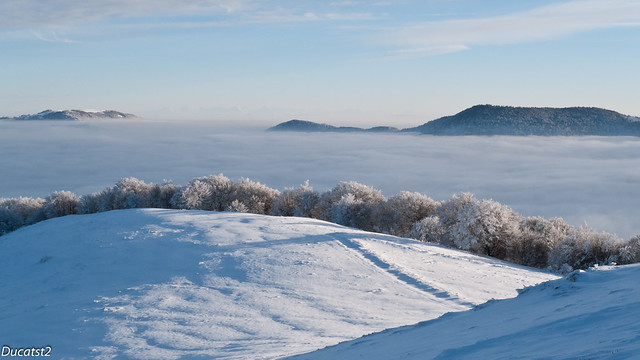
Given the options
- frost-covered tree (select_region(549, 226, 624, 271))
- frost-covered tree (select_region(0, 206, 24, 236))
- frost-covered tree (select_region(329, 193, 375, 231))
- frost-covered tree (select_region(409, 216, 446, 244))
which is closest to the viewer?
frost-covered tree (select_region(549, 226, 624, 271))

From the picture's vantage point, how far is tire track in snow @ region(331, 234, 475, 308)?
18234 millimetres

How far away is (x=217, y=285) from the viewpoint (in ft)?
59.5

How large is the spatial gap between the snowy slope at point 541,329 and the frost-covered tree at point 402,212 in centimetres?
3178

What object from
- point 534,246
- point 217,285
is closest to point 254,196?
point 534,246

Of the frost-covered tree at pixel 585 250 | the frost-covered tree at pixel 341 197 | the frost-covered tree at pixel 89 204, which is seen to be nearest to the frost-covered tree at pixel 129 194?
the frost-covered tree at pixel 89 204

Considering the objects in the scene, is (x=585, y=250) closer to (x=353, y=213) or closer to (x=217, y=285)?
(x=353, y=213)

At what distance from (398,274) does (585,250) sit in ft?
60.1

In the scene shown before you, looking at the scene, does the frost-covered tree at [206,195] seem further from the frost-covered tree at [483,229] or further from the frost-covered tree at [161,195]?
the frost-covered tree at [483,229]

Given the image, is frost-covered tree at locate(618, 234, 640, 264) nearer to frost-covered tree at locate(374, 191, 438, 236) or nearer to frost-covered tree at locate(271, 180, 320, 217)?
frost-covered tree at locate(374, 191, 438, 236)

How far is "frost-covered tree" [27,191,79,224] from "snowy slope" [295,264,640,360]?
4828 centimetres

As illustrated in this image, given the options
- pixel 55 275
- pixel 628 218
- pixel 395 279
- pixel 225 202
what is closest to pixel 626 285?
pixel 395 279

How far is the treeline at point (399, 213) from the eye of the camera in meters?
33.3

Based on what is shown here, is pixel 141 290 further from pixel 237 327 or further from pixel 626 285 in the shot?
pixel 626 285

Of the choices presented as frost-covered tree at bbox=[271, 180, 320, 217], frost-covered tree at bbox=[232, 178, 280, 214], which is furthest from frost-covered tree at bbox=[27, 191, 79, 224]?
frost-covered tree at bbox=[271, 180, 320, 217]
